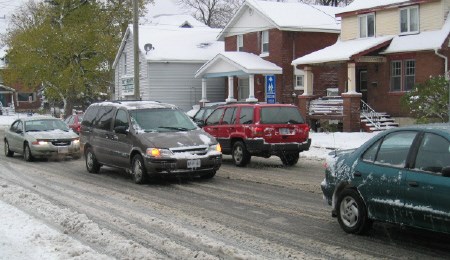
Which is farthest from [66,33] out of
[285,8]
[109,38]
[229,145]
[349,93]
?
[229,145]

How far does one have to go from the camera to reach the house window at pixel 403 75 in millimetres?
27391

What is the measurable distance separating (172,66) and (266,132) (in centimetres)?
2796

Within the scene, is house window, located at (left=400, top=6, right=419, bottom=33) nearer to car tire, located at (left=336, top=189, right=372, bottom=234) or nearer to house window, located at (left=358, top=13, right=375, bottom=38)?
house window, located at (left=358, top=13, right=375, bottom=38)

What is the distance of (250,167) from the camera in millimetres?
15930

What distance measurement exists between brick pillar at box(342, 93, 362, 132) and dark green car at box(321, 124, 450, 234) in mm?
19822

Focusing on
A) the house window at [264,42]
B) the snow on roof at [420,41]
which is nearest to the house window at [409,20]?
the snow on roof at [420,41]

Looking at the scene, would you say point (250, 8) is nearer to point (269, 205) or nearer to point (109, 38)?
point (109, 38)

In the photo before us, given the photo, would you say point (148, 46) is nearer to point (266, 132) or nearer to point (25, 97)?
point (266, 132)

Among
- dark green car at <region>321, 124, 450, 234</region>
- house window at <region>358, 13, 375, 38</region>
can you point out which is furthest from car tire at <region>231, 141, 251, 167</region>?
house window at <region>358, 13, 375, 38</region>

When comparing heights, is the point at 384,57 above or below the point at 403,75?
above

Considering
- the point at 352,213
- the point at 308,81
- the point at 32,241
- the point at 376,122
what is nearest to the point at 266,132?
the point at 352,213

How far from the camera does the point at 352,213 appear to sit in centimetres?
763

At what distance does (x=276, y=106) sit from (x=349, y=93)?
1272 cm

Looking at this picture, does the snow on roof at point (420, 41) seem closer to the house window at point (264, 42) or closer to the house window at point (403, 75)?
the house window at point (403, 75)
